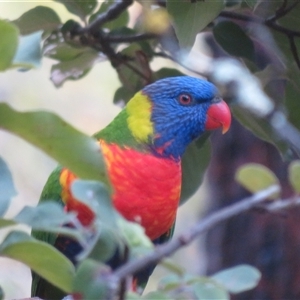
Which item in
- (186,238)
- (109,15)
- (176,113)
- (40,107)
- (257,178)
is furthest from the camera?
(40,107)

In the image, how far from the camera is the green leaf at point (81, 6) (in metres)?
1.32

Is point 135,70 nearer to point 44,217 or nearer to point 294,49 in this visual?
point 294,49

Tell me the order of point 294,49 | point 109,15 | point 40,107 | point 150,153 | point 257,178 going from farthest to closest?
point 40,107 → point 150,153 → point 109,15 → point 294,49 → point 257,178

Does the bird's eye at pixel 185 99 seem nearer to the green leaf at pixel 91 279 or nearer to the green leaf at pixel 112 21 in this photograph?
the green leaf at pixel 112 21

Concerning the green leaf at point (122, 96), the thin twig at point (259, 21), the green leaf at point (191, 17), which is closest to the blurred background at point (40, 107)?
the green leaf at point (122, 96)

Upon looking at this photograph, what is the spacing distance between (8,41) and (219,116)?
94cm

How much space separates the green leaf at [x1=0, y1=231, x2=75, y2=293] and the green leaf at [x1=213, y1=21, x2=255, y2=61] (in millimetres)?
761

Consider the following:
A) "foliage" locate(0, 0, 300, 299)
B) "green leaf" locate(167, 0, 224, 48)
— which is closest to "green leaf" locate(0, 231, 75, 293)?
"foliage" locate(0, 0, 300, 299)

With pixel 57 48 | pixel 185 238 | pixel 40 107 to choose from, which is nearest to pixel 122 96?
pixel 57 48

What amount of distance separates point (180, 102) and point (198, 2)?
48cm

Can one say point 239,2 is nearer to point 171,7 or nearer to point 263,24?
point 263,24

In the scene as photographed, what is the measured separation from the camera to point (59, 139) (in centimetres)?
55

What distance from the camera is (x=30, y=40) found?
545mm

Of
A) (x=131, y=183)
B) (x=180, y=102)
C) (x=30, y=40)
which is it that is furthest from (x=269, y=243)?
(x=30, y=40)
